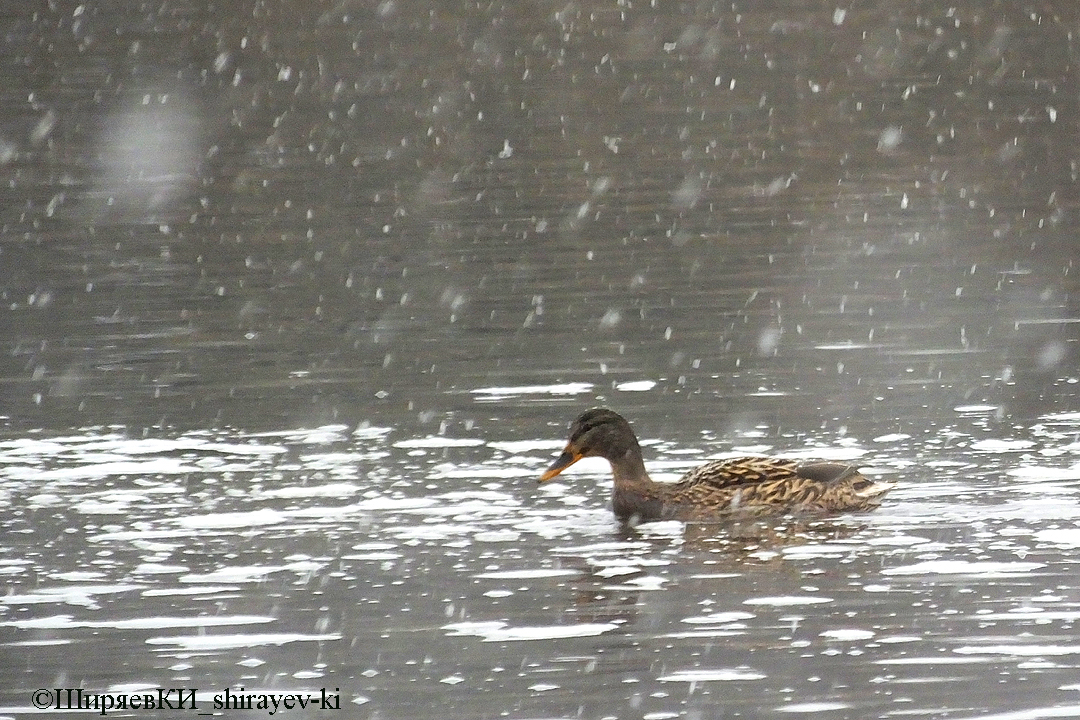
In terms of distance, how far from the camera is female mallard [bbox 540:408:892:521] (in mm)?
12461

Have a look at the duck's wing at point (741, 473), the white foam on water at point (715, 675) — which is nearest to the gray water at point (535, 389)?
the white foam on water at point (715, 675)

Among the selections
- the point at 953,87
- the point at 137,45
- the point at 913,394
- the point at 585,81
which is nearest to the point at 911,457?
the point at 913,394

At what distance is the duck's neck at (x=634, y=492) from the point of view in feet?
41.8

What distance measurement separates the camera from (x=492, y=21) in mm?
48000

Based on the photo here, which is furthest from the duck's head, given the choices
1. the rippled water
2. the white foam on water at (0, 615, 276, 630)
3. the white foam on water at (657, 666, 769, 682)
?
the white foam on water at (657, 666, 769, 682)

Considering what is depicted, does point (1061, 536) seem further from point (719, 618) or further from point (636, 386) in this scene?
point (636, 386)

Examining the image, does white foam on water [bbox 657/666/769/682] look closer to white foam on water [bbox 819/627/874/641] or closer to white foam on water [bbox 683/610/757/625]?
white foam on water [bbox 819/627/874/641]

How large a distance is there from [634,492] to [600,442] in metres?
0.35

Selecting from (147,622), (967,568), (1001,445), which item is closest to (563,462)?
(1001,445)

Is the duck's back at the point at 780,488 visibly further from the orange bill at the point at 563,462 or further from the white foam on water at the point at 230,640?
the white foam on water at the point at 230,640

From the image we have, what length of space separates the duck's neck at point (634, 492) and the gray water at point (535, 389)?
0.45 ft

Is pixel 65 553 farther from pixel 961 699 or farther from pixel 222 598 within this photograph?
pixel 961 699

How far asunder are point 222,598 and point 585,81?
26.8 meters

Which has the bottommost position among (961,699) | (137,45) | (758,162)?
(961,699)
